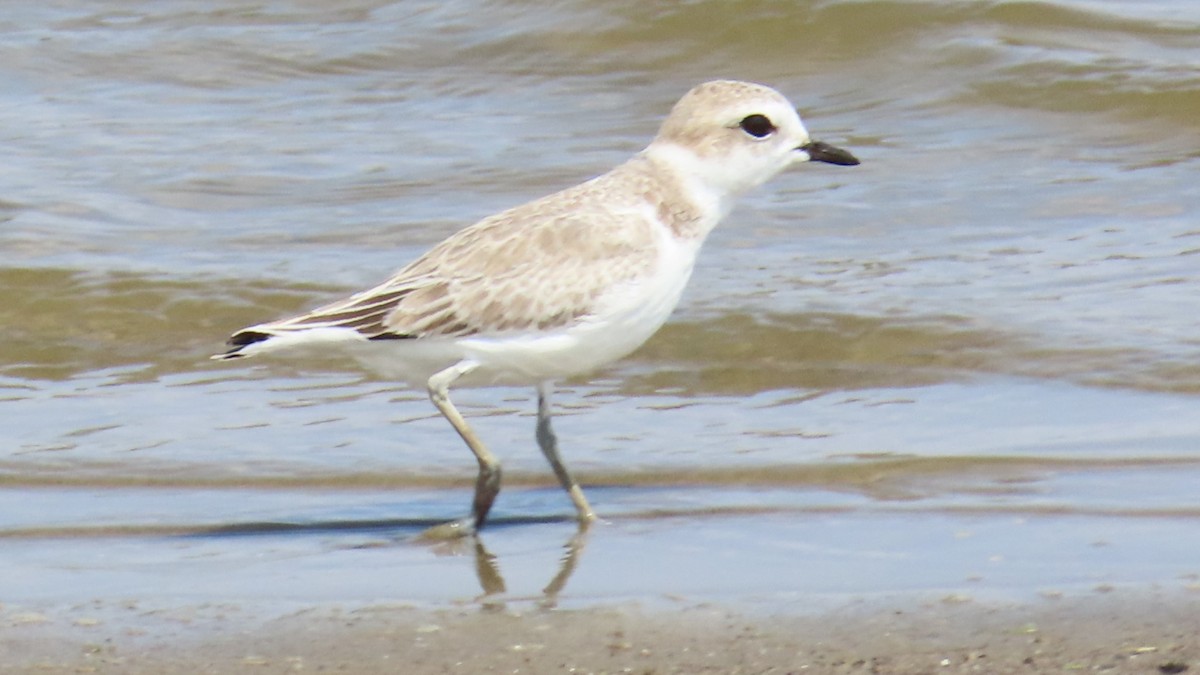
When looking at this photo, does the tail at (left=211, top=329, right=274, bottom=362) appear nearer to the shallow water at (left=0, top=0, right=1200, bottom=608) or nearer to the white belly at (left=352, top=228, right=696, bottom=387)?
the white belly at (left=352, top=228, right=696, bottom=387)

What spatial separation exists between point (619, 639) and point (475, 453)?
4.64 ft

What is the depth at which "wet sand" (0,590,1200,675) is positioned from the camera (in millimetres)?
4398

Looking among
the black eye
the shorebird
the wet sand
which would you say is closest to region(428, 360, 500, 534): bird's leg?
the shorebird

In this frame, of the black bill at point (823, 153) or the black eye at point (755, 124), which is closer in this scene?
the black eye at point (755, 124)

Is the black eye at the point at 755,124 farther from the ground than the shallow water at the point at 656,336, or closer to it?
farther from the ground

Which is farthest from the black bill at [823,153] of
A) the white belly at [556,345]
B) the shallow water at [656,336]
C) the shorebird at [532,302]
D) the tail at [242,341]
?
the tail at [242,341]

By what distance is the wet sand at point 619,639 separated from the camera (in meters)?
4.40

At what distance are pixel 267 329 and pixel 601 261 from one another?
39.2 inches

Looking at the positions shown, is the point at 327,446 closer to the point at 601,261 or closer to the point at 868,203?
the point at 601,261

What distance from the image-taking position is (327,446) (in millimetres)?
6758

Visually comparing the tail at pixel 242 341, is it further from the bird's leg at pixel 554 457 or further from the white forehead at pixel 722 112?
the white forehead at pixel 722 112

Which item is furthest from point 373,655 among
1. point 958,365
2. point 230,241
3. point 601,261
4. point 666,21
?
point 666,21

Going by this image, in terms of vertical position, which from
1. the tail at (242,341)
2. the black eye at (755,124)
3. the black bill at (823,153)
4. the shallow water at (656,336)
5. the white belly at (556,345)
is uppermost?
the black eye at (755,124)

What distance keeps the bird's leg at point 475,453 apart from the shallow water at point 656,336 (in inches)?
7.2
